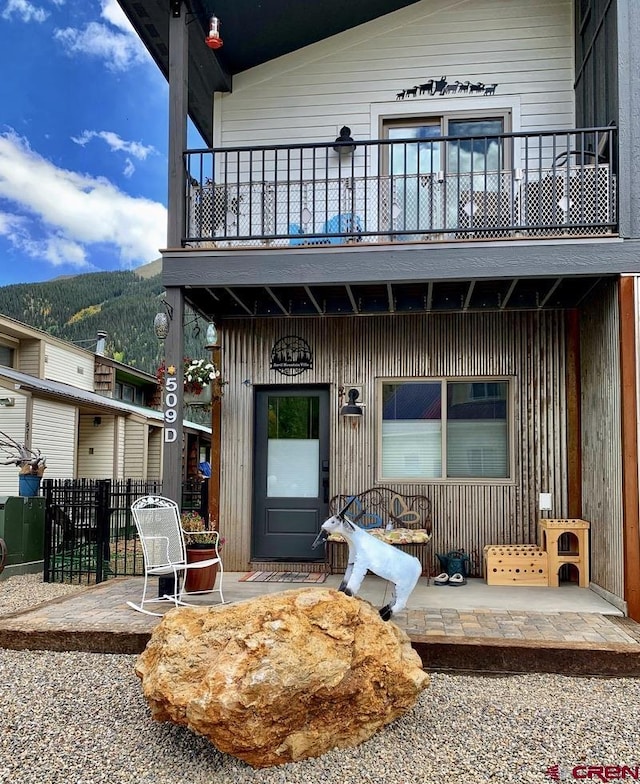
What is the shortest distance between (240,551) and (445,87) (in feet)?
17.5

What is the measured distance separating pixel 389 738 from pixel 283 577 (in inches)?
129

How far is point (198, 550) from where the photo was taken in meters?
5.89

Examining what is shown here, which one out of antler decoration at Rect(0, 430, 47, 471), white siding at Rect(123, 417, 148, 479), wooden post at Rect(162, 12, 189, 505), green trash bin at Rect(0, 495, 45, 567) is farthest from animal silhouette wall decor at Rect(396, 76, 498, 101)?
white siding at Rect(123, 417, 148, 479)

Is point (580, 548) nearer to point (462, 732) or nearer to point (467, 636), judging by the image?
point (467, 636)

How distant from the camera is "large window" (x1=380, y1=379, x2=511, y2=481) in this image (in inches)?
279

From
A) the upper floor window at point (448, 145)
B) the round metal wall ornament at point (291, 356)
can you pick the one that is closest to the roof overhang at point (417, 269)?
the round metal wall ornament at point (291, 356)

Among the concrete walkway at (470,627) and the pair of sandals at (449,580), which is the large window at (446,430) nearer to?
the pair of sandals at (449,580)

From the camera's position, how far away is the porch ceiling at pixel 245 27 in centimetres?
671

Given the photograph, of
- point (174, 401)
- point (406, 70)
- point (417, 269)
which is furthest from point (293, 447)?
point (406, 70)

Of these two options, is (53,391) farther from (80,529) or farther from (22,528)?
(80,529)

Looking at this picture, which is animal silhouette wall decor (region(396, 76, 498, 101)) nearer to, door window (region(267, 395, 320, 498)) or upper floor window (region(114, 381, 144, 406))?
Result: door window (region(267, 395, 320, 498))

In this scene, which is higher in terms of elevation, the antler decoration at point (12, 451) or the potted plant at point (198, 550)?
the antler decoration at point (12, 451)

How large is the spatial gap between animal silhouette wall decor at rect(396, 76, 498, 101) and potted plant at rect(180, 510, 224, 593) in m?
4.87

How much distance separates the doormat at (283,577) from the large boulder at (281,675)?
9.23 feet
